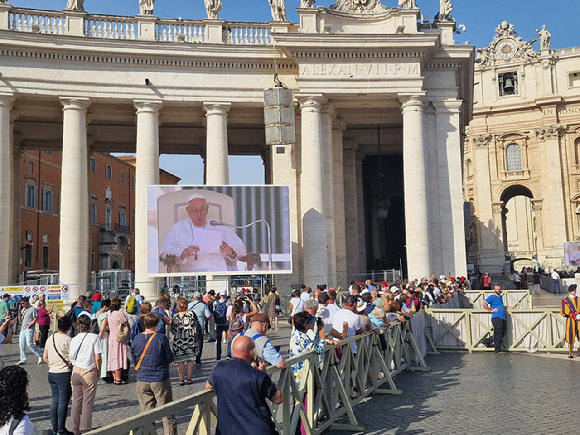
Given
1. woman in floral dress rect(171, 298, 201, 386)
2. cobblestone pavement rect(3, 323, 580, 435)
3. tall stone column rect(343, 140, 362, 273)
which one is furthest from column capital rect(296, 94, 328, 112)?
woman in floral dress rect(171, 298, 201, 386)

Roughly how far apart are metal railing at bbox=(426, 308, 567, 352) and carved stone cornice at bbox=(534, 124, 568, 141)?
50.6 metres

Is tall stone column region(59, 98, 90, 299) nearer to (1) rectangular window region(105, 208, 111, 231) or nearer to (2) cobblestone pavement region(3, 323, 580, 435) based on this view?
(2) cobblestone pavement region(3, 323, 580, 435)

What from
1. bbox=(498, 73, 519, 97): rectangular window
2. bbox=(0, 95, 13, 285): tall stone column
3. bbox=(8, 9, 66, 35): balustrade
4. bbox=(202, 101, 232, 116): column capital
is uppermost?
bbox=(498, 73, 519, 97): rectangular window

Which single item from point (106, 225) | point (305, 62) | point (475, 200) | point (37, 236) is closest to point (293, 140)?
point (305, 62)

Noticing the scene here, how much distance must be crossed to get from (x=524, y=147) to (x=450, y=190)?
4034cm

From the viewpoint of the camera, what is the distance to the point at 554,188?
Answer: 59.0m

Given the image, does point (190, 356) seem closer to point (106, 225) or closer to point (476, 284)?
point (476, 284)

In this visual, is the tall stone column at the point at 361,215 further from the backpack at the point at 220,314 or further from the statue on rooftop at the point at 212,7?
the backpack at the point at 220,314

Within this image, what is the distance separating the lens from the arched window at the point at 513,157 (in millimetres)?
62469

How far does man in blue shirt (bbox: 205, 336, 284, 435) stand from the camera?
4.88 m

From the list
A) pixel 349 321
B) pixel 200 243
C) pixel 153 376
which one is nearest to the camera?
pixel 153 376

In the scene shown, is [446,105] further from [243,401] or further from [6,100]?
[243,401]

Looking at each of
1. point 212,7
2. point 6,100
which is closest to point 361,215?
point 212,7

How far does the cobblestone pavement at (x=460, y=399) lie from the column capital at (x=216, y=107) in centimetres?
Answer: 1417
